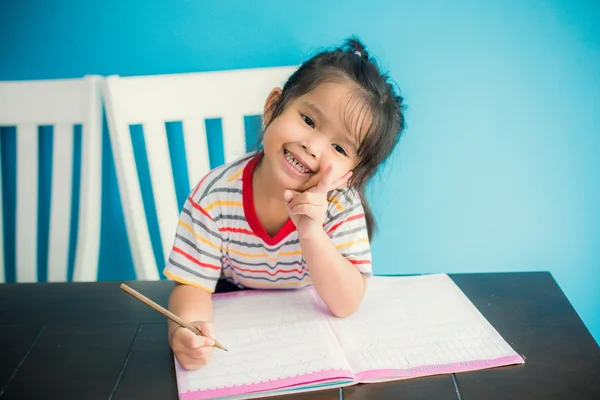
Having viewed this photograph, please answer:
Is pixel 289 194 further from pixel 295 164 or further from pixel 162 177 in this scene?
pixel 162 177

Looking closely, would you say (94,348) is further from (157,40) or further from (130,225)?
(157,40)

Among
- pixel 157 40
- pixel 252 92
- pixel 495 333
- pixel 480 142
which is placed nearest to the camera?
pixel 495 333

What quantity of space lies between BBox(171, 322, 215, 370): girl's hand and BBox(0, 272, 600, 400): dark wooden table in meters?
0.02

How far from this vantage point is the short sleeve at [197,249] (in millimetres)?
912

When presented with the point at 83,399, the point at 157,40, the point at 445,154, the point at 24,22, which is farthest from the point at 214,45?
the point at 83,399

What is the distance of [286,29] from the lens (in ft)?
4.33

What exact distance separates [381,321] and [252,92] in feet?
1.80

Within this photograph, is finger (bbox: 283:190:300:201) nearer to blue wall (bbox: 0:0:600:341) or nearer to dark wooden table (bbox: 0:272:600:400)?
dark wooden table (bbox: 0:272:600:400)

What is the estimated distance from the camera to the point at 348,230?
0.95m

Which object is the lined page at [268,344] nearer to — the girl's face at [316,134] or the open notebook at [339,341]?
the open notebook at [339,341]

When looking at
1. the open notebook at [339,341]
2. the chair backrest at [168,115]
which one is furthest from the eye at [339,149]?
the chair backrest at [168,115]

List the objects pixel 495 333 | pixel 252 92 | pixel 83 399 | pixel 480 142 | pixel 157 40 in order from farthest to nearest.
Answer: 1. pixel 480 142
2. pixel 157 40
3. pixel 252 92
4. pixel 495 333
5. pixel 83 399

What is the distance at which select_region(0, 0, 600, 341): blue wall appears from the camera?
1.31 m

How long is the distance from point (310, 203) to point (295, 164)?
2.1 inches
